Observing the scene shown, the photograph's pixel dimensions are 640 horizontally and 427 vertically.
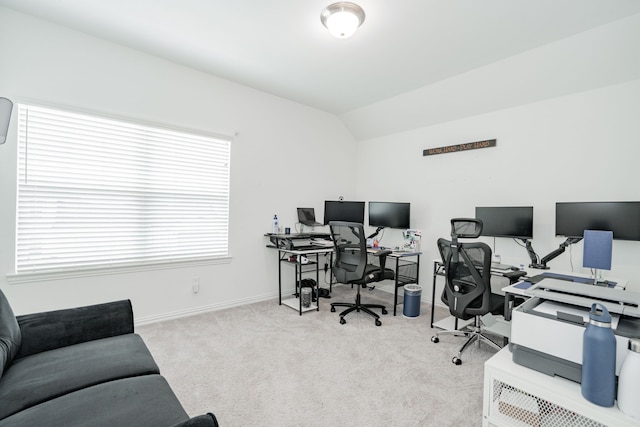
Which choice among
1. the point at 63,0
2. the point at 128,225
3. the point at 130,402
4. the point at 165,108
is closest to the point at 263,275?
the point at 128,225

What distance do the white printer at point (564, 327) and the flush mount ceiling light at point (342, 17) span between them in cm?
221

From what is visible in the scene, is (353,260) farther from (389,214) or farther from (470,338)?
(470,338)

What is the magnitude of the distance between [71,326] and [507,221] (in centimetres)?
381

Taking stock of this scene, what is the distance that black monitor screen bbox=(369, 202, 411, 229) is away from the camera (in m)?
4.17

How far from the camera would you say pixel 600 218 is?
2.56m

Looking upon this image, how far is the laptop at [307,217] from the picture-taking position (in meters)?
4.36

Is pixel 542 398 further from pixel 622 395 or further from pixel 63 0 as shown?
pixel 63 0

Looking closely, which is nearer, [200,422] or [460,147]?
[200,422]

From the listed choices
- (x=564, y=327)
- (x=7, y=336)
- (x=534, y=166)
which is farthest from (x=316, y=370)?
→ (x=534, y=166)

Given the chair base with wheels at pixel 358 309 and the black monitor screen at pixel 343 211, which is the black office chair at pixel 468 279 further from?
the black monitor screen at pixel 343 211

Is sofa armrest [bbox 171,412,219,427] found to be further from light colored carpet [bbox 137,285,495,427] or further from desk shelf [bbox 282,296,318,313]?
desk shelf [bbox 282,296,318,313]

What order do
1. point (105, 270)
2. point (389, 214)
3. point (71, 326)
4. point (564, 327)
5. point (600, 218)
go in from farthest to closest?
point (389, 214) → point (105, 270) → point (600, 218) → point (71, 326) → point (564, 327)

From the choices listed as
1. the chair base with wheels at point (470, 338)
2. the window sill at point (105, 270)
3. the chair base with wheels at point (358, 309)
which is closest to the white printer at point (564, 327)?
the chair base with wheels at point (470, 338)

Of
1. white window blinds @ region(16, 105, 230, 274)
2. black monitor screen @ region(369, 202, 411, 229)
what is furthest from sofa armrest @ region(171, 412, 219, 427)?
black monitor screen @ region(369, 202, 411, 229)
